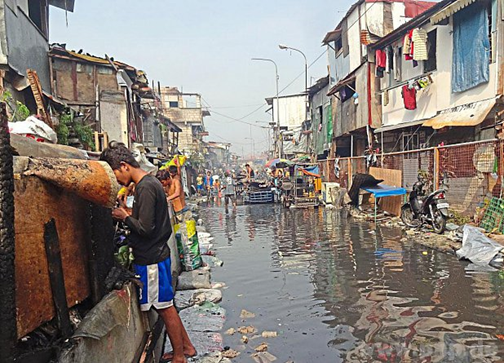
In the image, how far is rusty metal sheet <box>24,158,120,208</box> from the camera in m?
2.15

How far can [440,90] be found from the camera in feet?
44.5

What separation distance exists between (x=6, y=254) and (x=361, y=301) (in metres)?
4.96

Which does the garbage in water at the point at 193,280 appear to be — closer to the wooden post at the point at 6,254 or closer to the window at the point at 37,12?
the wooden post at the point at 6,254

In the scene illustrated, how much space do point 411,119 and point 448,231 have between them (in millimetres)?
6834

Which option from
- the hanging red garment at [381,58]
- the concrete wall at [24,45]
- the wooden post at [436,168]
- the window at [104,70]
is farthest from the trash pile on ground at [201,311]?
the hanging red garment at [381,58]

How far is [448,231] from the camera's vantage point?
9703mm

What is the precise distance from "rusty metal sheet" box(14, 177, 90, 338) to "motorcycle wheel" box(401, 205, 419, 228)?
410 inches

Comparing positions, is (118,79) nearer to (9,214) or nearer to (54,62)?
(54,62)

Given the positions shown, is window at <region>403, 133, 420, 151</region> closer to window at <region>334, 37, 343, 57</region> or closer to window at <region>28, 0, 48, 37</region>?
window at <region>334, 37, 343, 57</region>

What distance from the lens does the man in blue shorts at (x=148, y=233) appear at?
10.5 ft

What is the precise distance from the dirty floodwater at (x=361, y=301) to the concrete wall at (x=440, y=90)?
560cm

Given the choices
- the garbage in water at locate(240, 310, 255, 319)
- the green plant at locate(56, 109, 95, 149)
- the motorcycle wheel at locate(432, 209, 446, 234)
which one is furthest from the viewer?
the motorcycle wheel at locate(432, 209, 446, 234)

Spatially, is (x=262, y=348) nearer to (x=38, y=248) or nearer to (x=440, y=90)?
(x=38, y=248)

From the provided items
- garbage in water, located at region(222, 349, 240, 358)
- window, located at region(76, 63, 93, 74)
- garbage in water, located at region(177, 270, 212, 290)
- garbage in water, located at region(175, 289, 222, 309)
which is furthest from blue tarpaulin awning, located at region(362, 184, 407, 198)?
window, located at region(76, 63, 93, 74)
